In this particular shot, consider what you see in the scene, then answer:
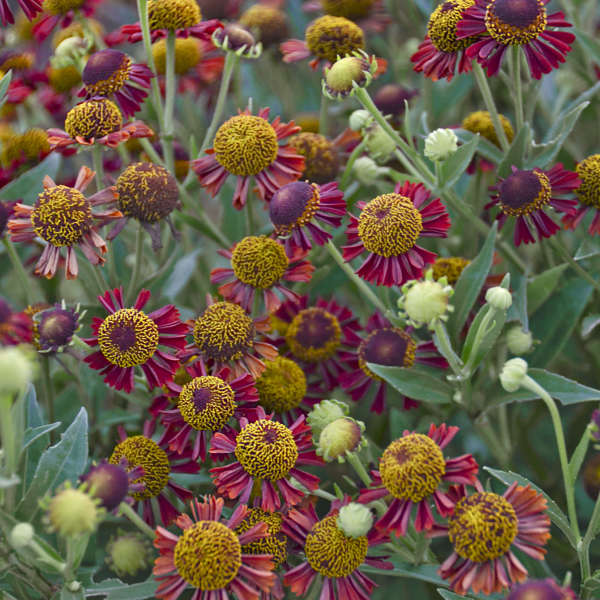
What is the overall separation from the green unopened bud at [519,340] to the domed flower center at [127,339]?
15.8 inches

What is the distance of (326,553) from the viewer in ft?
2.40

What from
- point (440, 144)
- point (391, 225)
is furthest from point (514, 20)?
point (391, 225)

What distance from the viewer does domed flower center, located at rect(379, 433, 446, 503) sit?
71 cm

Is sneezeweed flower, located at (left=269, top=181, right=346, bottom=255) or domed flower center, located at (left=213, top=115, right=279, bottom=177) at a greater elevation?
domed flower center, located at (left=213, top=115, right=279, bottom=177)

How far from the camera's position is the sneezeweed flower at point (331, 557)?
73 centimetres

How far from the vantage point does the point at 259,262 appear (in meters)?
0.91

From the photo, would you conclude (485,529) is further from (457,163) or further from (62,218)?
(62,218)

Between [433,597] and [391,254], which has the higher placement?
[391,254]

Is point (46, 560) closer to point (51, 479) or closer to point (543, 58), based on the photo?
point (51, 479)

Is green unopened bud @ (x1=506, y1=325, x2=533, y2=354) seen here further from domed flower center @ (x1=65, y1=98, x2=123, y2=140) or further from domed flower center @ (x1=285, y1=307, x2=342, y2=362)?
domed flower center @ (x1=65, y1=98, x2=123, y2=140)

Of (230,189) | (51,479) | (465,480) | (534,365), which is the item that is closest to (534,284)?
(534,365)

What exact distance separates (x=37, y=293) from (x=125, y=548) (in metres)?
0.52

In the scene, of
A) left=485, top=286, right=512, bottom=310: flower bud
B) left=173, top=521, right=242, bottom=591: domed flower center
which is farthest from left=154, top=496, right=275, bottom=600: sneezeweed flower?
left=485, top=286, right=512, bottom=310: flower bud

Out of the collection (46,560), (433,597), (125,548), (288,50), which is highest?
(288,50)
